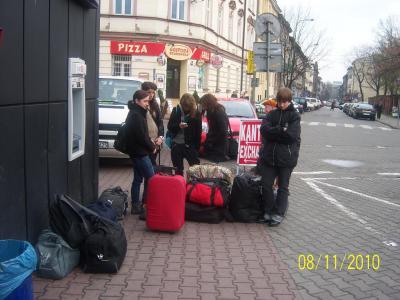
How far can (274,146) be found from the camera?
6770mm

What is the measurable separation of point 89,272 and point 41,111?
5.15 feet

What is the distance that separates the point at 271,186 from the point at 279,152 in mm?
484

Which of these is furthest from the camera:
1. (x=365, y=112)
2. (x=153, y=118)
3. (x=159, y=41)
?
(x=365, y=112)

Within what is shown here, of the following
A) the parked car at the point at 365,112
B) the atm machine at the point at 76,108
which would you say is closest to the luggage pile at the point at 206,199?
the atm machine at the point at 76,108

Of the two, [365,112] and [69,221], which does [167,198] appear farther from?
[365,112]

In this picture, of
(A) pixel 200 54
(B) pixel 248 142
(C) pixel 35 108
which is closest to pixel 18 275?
(C) pixel 35 108

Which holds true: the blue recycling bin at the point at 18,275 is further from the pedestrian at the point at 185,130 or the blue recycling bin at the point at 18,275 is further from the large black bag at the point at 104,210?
the pedestrian at the point at 185,130

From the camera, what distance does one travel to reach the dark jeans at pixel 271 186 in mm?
6848

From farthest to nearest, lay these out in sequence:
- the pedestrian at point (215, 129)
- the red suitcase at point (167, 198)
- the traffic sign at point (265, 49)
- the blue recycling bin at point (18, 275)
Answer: the traffic sign at point (265, 49) → the pedestrian at point (215, 129) → the red suitcase at point (167, 198) → the blue recycling bin at point (18, 275)

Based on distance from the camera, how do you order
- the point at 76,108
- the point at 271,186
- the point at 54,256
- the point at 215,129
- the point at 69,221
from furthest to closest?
the point at 215,129, the point at 271,186, the point at 76,108, the point at 69,221, the point at 54,256

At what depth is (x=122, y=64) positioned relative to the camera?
30.2 meters

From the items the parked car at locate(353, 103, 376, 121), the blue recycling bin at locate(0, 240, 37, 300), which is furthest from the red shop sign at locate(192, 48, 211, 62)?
the blue recycling bin at locate(0, 240, 37, 300)

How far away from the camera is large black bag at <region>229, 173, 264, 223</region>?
689 cm
